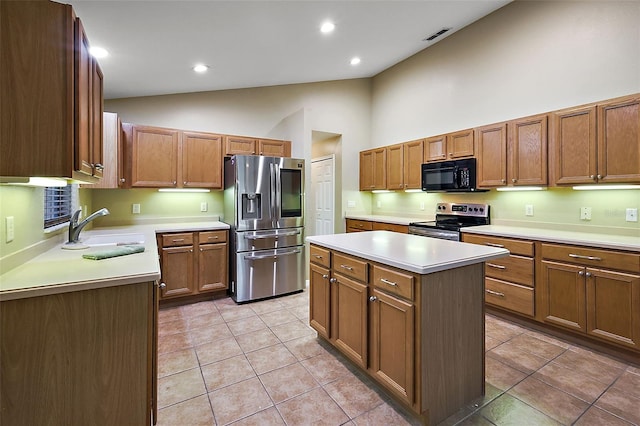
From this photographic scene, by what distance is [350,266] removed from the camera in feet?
6.92

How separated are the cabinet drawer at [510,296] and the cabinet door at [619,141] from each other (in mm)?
1203

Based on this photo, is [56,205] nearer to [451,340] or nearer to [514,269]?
[451,340]

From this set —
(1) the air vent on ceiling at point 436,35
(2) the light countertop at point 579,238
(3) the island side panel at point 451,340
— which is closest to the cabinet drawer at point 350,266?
(3) the island side panel at point 451,340

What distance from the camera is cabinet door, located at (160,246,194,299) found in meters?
3.46

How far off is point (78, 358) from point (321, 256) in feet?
5.21

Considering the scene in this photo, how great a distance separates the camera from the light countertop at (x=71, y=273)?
4.17 ft

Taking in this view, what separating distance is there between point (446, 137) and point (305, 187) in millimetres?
2025

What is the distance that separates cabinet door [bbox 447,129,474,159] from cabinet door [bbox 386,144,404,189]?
2.65 ft

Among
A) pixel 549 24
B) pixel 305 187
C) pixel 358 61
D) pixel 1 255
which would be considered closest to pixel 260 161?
pixel 305 187

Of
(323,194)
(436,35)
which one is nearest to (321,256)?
(323,194)

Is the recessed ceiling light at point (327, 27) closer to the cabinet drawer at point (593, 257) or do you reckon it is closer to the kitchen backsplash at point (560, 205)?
the kitchen backsplash at point (560, 205)

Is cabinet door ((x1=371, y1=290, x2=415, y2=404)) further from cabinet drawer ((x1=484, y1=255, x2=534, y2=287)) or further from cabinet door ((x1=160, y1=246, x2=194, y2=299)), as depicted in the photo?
cabinet door ((x1=160, y1=246, x2=194, y2=299))

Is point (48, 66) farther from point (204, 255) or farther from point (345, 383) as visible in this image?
point (204, 255)

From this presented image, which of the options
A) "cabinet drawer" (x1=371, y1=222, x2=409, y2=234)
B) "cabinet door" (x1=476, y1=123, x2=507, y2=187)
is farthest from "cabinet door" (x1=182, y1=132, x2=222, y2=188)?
"cabinet door" (x1=476, y1=123, x2=507, y2=187)
